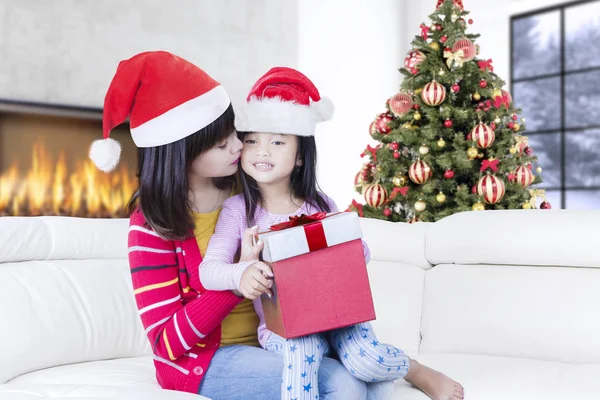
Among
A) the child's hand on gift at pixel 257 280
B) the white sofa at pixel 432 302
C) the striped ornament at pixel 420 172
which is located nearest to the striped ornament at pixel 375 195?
the striped ornament at pixel 420 172

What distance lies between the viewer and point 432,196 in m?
2.87

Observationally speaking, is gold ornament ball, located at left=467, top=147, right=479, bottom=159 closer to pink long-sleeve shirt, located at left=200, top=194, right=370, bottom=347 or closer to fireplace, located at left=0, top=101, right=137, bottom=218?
pink long-sleeve shirt, located at left=200, top=194, right=370, bottom=347

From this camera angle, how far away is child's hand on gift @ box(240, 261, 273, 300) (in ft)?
3.66

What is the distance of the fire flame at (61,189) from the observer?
3.48 metres

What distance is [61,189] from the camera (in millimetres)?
3658

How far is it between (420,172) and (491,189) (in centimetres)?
31

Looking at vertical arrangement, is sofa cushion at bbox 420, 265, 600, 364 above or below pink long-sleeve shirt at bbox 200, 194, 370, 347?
below

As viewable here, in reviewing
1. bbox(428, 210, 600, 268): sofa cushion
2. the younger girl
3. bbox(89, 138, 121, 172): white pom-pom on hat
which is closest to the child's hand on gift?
the younger girl

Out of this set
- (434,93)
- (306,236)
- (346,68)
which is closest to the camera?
(306,236)

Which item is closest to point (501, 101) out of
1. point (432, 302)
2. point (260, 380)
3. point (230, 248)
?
point (432, 302)

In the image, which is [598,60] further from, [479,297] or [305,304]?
[305,304]

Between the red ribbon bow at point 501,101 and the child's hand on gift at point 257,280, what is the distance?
6.68ft

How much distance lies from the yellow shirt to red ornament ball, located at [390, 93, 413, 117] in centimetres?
176

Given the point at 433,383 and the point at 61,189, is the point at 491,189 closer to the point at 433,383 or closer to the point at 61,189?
the point at 433,383
